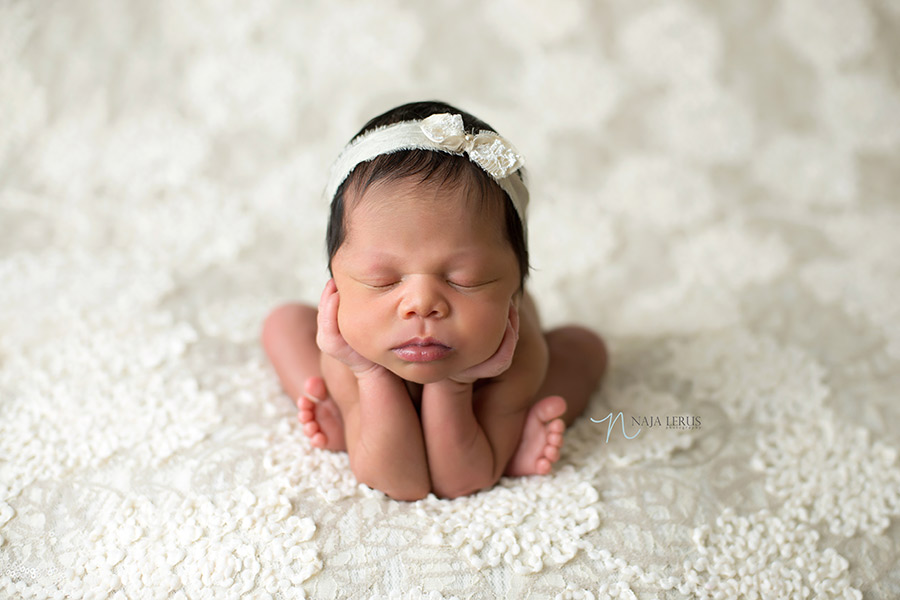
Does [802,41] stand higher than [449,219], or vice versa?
[802,41]

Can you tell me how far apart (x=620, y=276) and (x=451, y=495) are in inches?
43.2

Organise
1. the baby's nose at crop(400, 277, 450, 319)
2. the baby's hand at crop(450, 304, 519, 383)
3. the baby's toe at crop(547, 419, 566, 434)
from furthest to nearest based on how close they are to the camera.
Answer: the baby's toe at crop(547, 419, 566, 434) → the baby's hand at crop(450, 304, 519, 383) → the baby's nose at crop(400, 277, 450, 319)

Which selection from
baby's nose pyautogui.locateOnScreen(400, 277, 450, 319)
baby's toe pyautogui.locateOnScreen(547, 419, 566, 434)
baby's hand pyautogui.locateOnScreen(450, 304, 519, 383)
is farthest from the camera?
baby's toe pyautogui.locateOnScreen(547, 419, 566, 434)

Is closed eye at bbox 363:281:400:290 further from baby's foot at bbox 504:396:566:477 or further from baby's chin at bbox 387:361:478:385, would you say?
baby's foot at bbox 504:396:566:477

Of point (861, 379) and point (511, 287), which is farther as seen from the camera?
point (861, 379)

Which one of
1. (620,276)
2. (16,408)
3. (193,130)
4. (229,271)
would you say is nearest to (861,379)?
(620,276)

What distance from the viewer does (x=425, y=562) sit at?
1331 mm

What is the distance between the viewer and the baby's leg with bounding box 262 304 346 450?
1.54 m

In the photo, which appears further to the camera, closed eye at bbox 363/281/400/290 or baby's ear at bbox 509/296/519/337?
baby's ear at bbox 509/296/519/337

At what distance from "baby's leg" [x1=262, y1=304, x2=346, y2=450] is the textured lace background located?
0.05m

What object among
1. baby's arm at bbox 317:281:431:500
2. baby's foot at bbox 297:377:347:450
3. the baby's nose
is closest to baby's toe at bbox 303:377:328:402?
baby's foot at bbox 297:377:347:450

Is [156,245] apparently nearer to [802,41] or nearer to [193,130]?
[193,130]

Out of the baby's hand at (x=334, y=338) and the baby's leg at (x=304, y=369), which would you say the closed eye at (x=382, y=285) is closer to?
the baby's hand at (x=334, y=338)

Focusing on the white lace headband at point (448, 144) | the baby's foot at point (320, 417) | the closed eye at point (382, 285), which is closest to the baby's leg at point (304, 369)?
the baby's foot at point (320, 417)
